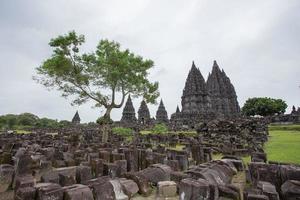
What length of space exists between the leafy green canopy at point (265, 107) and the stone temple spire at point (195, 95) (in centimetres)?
1949

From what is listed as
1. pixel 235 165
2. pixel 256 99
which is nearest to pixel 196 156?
pixel 235 165

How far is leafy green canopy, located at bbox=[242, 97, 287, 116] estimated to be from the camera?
197 feet

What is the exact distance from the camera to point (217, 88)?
200 feet

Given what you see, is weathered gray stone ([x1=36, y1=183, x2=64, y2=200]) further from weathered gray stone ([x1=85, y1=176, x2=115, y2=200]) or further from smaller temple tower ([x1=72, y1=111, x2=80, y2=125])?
smaller temple tower ([x1=72, y1=111, x2=80, y2=125])

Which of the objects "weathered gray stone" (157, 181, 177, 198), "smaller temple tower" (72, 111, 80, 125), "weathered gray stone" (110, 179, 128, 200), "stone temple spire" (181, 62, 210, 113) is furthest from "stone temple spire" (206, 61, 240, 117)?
"weathered gray stone" (110, 179, 128, 200)

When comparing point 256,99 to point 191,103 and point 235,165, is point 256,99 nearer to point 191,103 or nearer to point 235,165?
point 191,103

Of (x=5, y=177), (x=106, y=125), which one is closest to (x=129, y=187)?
(x=5, y=177)

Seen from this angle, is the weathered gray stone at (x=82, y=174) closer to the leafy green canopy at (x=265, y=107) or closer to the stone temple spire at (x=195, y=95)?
the stone temple spire at (x=195, y=95)

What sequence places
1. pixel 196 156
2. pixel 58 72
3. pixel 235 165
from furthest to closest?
pixel 58 72
pixel 196 156
pixel 235 165

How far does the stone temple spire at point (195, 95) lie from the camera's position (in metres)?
50.1

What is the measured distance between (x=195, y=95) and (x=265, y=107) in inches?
943

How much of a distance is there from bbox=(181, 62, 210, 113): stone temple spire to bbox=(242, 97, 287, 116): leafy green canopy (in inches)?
767

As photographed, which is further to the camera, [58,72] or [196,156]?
[58,72]

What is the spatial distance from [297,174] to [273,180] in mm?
460
